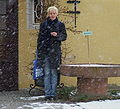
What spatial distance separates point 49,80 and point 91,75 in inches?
30.6

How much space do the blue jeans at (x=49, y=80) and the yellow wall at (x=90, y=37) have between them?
1476 mm

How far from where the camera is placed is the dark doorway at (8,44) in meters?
9.34

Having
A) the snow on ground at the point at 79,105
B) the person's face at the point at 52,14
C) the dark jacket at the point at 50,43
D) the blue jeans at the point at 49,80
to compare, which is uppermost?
the person's face at the point at 52,14

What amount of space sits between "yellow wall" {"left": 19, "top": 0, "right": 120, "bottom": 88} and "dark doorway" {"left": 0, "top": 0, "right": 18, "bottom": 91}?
11cm

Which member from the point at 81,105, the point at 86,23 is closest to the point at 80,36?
the point at 86,23

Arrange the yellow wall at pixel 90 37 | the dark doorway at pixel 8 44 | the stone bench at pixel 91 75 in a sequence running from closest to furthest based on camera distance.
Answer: the stone bench at pixel 91 75
the dark doorway at pixel 8 44
the yellow wall at pixel 90 37

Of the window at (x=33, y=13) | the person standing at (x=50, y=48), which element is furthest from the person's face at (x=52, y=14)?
the window at (x=33, y=13)

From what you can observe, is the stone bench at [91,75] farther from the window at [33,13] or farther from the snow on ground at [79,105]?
the window at [33,13]

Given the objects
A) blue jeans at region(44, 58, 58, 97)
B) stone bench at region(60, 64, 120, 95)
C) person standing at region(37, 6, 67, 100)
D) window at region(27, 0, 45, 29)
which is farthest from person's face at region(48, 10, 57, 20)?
window at region(27, 0, 45, 29)

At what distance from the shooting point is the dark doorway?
9336 mm

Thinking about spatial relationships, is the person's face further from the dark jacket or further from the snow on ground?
the snow on ground

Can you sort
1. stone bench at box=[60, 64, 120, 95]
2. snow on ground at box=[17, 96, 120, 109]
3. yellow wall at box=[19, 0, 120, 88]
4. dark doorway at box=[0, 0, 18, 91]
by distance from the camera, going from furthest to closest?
yellow wall at box=[19, 0, 120, 88], dark doorway at box=[0, 0, 18, 91], stone bench at box=[60, 64, 120, 95], snow on ground at box=[17, 96, 120, 109]

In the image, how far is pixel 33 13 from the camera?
9.54 m

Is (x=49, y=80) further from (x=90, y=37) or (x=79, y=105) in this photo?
(x=90, y=37)
